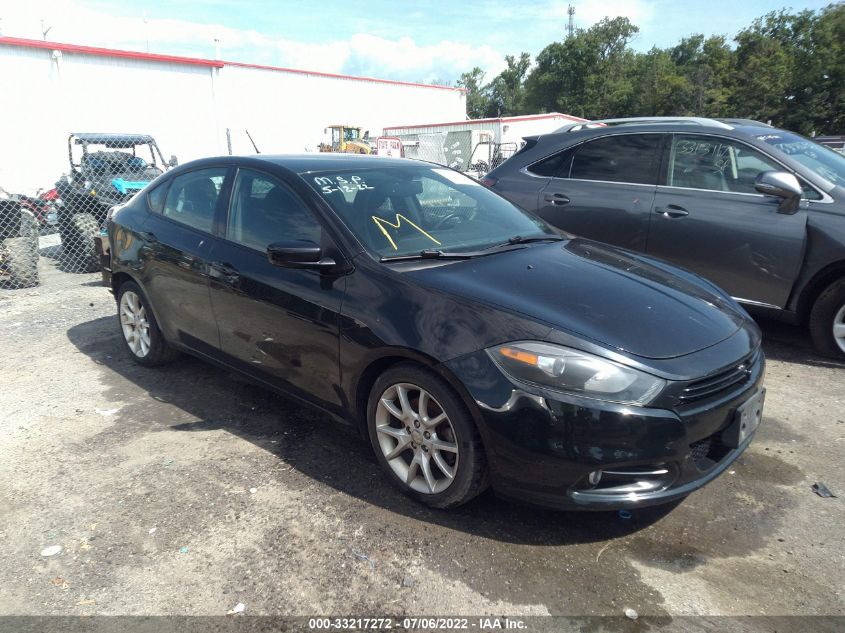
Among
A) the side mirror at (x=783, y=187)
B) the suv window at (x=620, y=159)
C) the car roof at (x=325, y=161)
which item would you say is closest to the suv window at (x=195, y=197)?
the car roof at (x=325, y=161)

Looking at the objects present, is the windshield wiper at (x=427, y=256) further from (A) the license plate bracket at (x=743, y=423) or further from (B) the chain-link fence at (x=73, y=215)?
(B) the chain-link fence at (x=73, y=215)

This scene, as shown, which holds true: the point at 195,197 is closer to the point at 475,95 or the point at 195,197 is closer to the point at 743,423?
the point at 743,423

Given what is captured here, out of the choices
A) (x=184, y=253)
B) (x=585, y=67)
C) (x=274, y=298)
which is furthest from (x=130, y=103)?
(x=585, y=67)

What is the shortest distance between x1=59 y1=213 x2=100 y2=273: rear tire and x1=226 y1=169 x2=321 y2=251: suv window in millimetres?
6294

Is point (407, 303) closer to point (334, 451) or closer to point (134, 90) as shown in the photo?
point (334, 451)

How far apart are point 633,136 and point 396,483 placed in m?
3.95

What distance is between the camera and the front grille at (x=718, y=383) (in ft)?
8.29

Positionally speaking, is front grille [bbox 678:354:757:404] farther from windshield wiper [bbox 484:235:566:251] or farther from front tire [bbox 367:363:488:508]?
windshield wiper [bbox 484:235:566:251]

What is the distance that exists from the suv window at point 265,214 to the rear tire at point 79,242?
6294 mm

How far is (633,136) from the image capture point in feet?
18.0

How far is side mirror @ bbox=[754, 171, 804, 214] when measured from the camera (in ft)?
14.8

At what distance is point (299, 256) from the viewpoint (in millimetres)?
3070

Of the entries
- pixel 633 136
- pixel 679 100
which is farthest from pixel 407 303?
pixel 679 100

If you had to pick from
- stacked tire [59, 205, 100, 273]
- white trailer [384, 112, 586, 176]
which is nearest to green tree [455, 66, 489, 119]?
white trailer [384, 112, 586, 176]
